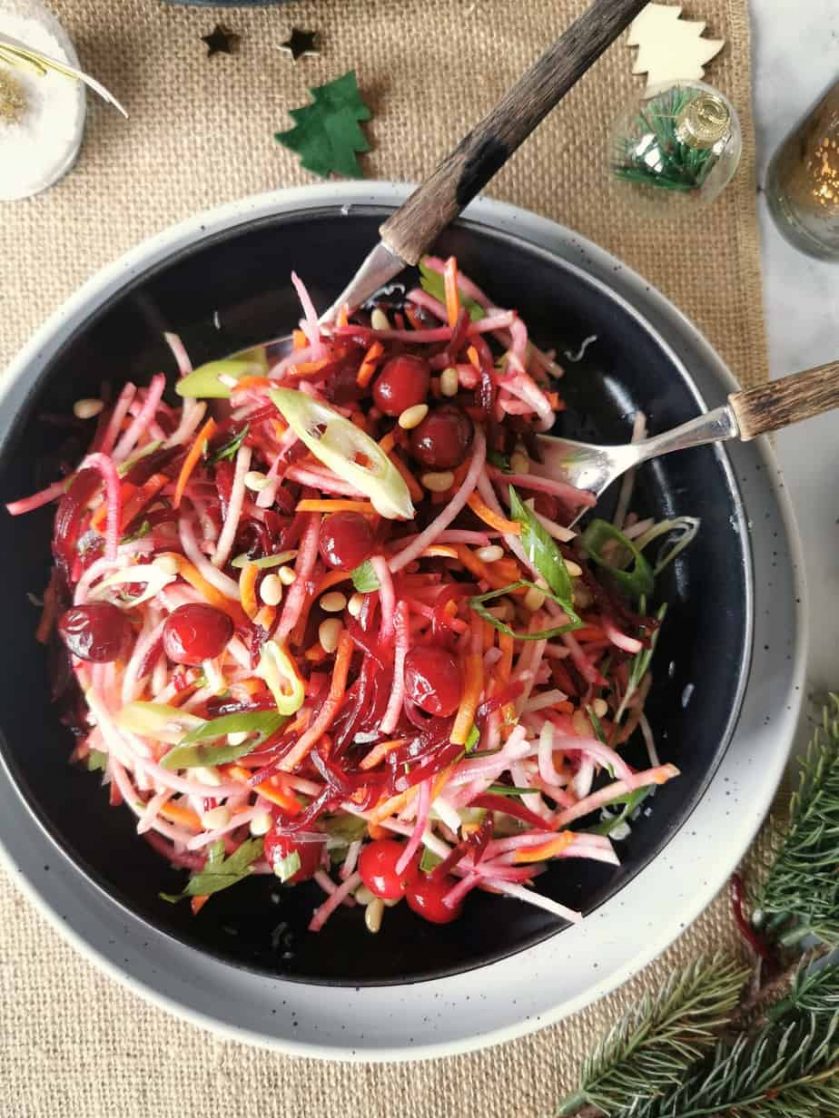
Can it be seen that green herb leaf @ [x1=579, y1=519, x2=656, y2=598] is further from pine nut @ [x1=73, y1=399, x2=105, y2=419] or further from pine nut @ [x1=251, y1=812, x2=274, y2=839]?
pine nut @ [x1=73, y1=399, x2=105, y2=419]

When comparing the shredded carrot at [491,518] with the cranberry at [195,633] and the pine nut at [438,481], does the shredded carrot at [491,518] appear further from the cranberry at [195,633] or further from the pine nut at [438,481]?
the cranberry at [195,633]

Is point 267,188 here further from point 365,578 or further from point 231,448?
point 365,578

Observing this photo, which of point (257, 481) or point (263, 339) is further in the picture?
point (263, 339)

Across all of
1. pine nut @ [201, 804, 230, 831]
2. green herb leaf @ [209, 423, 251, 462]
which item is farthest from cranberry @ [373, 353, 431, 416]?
pine nut @ [201, 804, 230, 831]

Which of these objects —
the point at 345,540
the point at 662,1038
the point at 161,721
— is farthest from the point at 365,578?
the point at 662,1038

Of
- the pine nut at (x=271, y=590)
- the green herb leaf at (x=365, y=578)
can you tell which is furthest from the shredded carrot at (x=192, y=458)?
the green herb leaf at (x=365, y=578)

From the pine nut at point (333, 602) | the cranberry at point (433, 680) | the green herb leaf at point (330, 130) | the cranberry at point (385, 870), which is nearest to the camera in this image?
the cranberry at point (433, 680)

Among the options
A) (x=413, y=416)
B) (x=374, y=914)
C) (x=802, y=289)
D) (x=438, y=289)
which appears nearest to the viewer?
(x=413, y=416)
